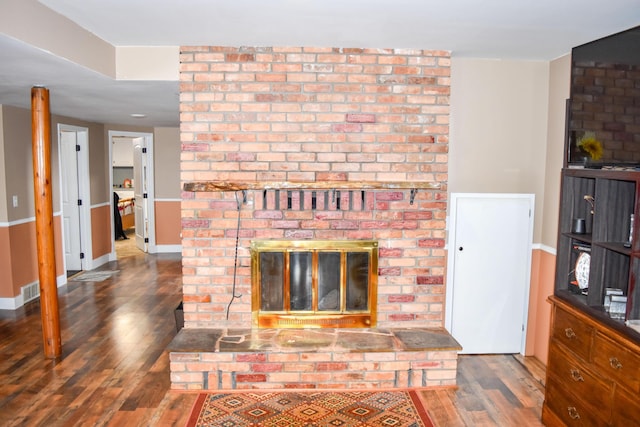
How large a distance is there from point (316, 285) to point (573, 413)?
5.89ft

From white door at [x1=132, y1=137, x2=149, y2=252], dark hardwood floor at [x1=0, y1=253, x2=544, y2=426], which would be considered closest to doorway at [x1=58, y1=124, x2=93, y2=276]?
white door at [x1=132, y1=137, x2=149, y2=252]

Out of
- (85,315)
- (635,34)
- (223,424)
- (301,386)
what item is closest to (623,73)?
(635,34)

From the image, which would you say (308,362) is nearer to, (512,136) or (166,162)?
(512,136)

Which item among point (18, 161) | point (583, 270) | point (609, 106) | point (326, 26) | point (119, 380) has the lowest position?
point (119, 380)

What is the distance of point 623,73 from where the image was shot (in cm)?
261

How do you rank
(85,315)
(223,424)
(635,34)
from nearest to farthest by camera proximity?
(635,34)
(223,424)
(85,315)

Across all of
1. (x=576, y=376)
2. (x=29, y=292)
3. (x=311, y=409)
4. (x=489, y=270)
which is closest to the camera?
(x=576, y=376)

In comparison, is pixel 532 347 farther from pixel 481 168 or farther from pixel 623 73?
pixel 623 73

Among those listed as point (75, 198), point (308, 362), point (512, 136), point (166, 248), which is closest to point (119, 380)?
point (308, 362)

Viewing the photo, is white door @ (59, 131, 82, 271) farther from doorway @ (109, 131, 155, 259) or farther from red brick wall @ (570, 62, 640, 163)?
red brick wall @ (570, 62, 640, 163)

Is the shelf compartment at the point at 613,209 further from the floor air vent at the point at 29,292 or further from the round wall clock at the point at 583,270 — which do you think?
the floor air vent at the point at 29,292

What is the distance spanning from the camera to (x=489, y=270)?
4.06 meters

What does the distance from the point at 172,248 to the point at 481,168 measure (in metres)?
5.86

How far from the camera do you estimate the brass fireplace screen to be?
361 centimetres
